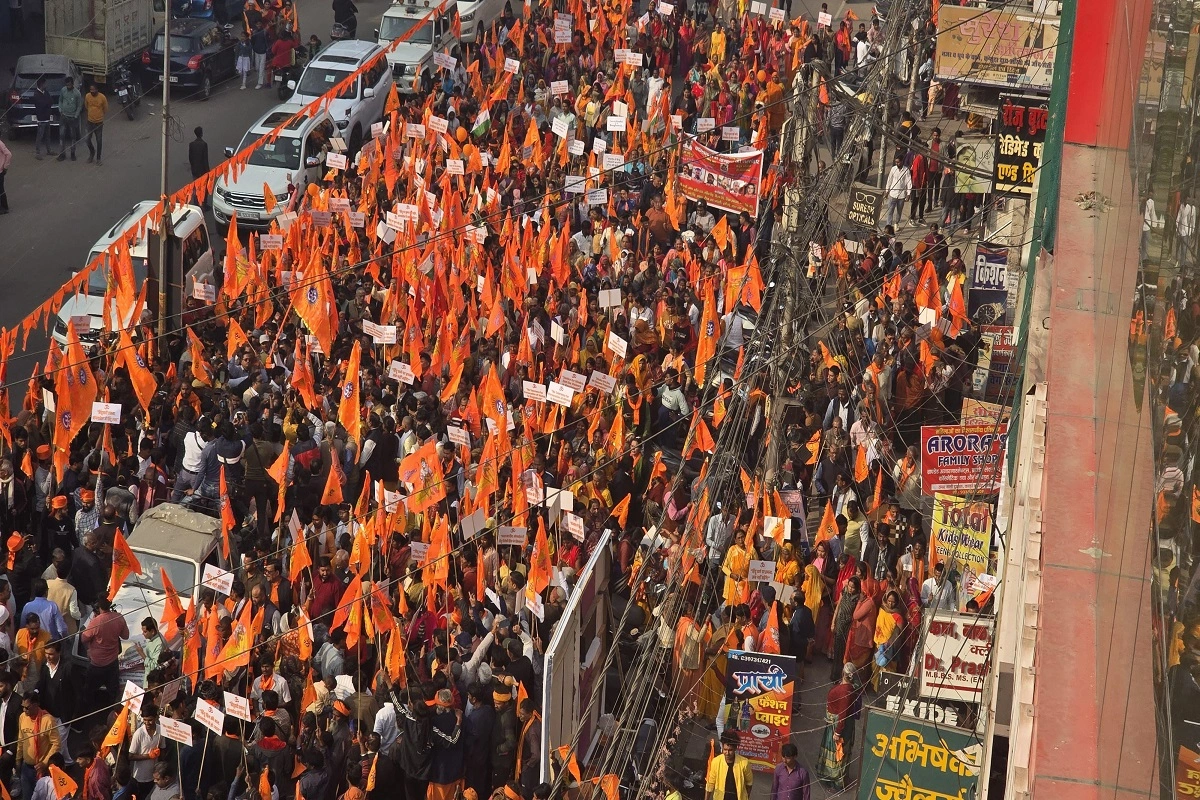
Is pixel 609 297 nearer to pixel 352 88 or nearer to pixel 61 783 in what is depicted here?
pixel 61 783

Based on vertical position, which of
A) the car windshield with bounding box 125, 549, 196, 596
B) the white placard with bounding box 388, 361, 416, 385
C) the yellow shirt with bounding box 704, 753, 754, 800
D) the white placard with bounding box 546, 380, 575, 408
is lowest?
the yellow shirt with bounding box 704, 753, 754, 800

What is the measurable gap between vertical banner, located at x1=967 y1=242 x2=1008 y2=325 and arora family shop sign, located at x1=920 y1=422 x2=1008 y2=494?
5499 mm

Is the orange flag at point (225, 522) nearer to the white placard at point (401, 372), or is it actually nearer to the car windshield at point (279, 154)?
the white placard at point (401, 372)

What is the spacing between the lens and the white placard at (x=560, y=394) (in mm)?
17922

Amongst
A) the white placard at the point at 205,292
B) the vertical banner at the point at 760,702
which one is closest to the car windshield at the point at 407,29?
the white placard at the point at 205,292

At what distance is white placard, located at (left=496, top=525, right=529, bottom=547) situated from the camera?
15.6 m

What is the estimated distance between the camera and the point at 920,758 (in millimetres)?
11953

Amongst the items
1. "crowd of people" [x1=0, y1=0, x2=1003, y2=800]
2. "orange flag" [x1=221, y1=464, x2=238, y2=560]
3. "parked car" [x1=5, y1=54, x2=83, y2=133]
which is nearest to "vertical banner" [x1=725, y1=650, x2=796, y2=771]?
"crowd of people" [x1=0, y1=0, x2=1003, y2=800]

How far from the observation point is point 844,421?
19.0m

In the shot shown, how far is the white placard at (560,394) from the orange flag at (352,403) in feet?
6.72

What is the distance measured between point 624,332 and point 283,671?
721 cm

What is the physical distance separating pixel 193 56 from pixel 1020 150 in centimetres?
2005

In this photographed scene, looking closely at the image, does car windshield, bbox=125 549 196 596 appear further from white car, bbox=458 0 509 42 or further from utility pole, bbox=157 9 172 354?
white car, bbox=458 0 509 42

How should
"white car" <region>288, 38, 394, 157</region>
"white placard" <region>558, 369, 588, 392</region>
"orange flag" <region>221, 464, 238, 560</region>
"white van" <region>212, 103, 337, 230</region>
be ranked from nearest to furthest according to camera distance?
1. "orange flag" <region>221, 464, 238, 560</region>
2. "white placard" <region>558, 369, 588, 392</region>
3. "white van" <region>212, 103, 337, 230</region>
4. "white car" <region>288, 38, 394, 157</region>
